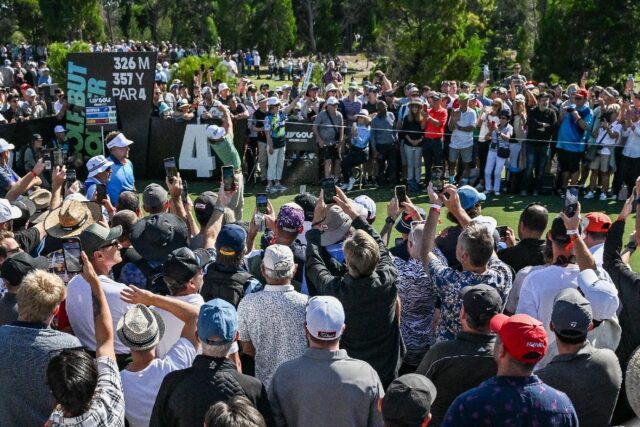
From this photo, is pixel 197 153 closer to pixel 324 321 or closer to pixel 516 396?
pixel 324 321

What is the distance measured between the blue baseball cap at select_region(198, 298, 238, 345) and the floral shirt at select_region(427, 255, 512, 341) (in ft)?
5.12

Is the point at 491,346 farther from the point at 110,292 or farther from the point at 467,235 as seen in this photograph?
the point at 110,292

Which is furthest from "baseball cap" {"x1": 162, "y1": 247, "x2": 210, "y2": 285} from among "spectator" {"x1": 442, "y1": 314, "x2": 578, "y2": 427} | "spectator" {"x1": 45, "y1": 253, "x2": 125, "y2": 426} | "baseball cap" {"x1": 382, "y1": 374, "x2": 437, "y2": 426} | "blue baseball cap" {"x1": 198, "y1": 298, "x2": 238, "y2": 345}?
"spectator" {"x1": 442, "y1": 314, "x2": 578, "y2": 427}

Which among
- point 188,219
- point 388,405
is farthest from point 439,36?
point 388,405

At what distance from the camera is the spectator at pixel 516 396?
3.89 meters

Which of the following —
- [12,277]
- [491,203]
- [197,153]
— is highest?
[12,277]

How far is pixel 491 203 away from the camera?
47.9 ft

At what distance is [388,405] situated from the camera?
3881 millimetres

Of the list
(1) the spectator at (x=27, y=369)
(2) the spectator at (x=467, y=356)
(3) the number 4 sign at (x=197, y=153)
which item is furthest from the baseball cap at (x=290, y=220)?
(3) the number 4 sign at (x=197, y=153)

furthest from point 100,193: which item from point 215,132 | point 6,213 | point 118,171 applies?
point 215,132

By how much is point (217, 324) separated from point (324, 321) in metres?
0.58

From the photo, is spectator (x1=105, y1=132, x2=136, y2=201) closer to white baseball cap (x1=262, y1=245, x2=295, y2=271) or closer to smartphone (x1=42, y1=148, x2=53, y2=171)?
smartphone (x1=42, y1=148, x2=53, y2=171)

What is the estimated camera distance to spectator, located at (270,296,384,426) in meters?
4.46

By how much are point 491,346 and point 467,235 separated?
920 mm
